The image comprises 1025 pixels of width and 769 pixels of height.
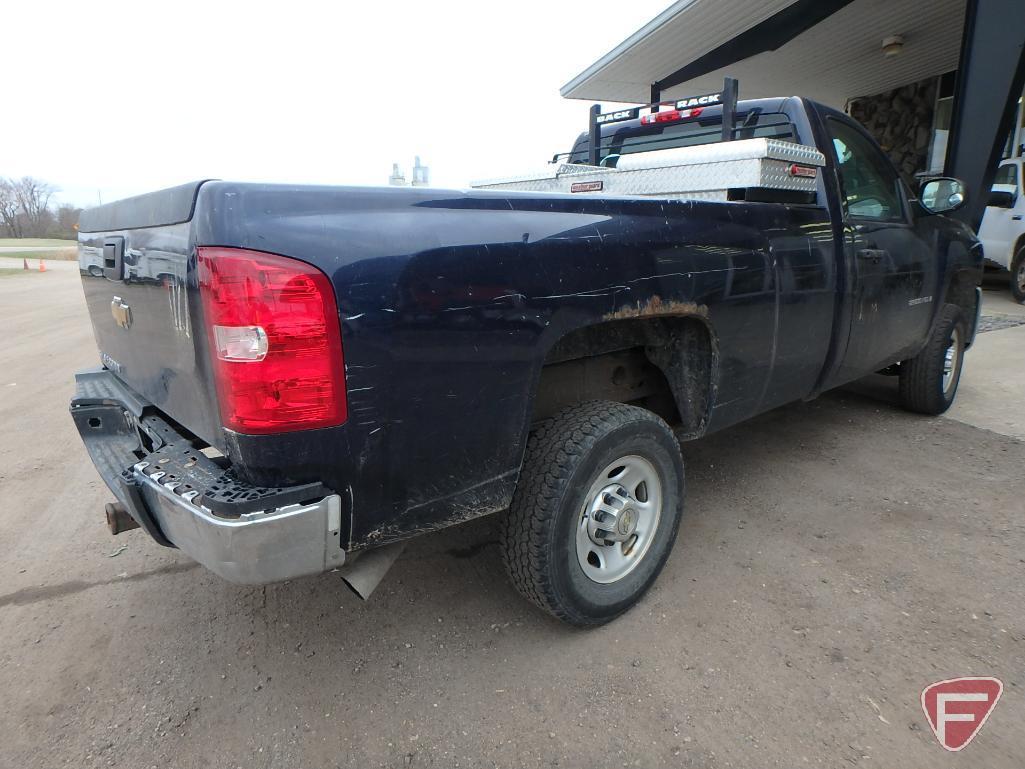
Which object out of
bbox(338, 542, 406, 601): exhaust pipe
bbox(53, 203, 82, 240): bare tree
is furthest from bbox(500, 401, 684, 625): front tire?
bbox(53, 203, 82, 240): bare tree

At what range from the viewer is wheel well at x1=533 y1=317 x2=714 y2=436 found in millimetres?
2465

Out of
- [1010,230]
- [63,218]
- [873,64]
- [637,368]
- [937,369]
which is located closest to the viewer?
[637,368]

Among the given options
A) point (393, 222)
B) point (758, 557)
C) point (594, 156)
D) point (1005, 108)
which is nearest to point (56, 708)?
point (393, 222)

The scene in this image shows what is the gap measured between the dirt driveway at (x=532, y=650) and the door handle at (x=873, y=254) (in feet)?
4.19

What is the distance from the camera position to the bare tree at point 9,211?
42.1 metres

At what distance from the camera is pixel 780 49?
1185 cm

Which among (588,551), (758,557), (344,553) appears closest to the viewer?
(344,553)

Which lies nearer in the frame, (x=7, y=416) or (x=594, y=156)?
(x=594, y=156)

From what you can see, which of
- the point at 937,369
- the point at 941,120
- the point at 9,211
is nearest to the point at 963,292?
the point at 937,369

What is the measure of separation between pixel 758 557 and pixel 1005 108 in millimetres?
7354

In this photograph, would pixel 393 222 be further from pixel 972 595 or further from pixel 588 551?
pixel 972 595

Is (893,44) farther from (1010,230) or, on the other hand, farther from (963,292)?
(963,292)

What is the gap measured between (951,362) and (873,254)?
1.93m

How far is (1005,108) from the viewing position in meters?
7.27
